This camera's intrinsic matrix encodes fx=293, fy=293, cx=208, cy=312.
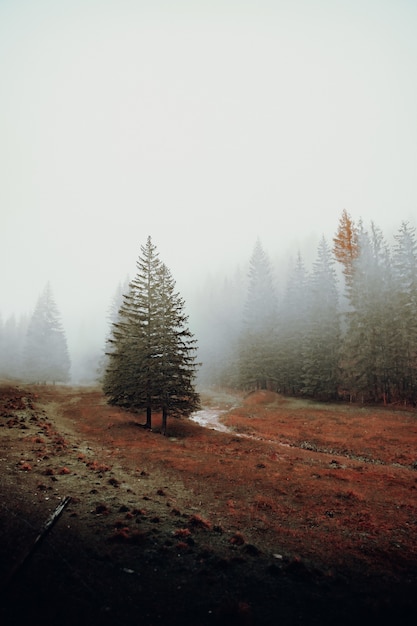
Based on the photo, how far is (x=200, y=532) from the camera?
9844mm

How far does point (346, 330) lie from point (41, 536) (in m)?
48.4

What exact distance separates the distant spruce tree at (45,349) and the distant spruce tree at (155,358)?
39936 mm

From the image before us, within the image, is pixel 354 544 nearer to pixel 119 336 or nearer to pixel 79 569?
pixel 79 569

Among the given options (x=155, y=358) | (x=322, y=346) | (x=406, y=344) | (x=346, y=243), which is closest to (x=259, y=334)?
(x=322, y=346)

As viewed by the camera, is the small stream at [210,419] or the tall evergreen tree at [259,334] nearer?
the small stream at [210,419]

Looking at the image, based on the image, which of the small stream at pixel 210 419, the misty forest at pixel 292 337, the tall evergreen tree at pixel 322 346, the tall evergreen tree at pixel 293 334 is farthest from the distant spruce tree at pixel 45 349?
the tall evergreen tree at pixel 322 346

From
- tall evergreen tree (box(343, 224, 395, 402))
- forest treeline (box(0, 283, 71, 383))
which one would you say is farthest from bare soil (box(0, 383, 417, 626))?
forest treeline (box(0, 283, 71, 383))

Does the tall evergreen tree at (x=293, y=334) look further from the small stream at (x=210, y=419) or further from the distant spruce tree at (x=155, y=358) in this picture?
the distant spruce tree at (x=155, y=358)

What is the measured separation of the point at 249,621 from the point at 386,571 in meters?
4.79

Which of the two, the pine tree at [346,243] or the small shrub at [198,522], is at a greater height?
the pine tree at [346,243]

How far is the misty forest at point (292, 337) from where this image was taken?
26938 mm

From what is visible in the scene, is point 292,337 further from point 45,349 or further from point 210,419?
point 45,349

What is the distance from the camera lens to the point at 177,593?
21.8ft

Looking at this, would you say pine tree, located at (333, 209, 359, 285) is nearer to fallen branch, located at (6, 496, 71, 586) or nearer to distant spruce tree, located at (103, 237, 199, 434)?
distant spruce tree, located at (103, 237, 199, 434)
